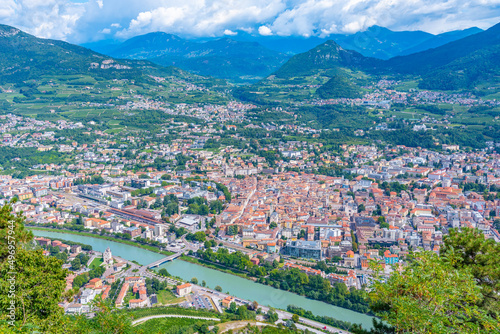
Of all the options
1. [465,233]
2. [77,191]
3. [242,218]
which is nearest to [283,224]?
[242,218]

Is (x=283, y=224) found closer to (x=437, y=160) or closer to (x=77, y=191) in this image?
(x=77, y=191)

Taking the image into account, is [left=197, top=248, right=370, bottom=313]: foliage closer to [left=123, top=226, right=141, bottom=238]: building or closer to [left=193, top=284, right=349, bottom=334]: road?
[left=193, top=284, right=349, bottom=334]: road

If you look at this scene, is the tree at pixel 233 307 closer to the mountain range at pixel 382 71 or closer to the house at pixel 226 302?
the house at pixel 226 302

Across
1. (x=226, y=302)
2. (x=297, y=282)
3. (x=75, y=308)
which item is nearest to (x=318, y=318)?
(x=297, y=282)

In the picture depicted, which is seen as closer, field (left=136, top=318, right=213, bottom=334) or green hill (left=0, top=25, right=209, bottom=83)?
field (left=136, top=318, right=213, bottom=334)

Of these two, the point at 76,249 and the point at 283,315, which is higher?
the point at 76,249

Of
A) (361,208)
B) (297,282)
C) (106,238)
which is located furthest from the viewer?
(361,208)

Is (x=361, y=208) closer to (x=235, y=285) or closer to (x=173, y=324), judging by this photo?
(x=235, y=285)

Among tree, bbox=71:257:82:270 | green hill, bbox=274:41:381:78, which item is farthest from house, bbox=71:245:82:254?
green hill, bbox=274:41:381:78
